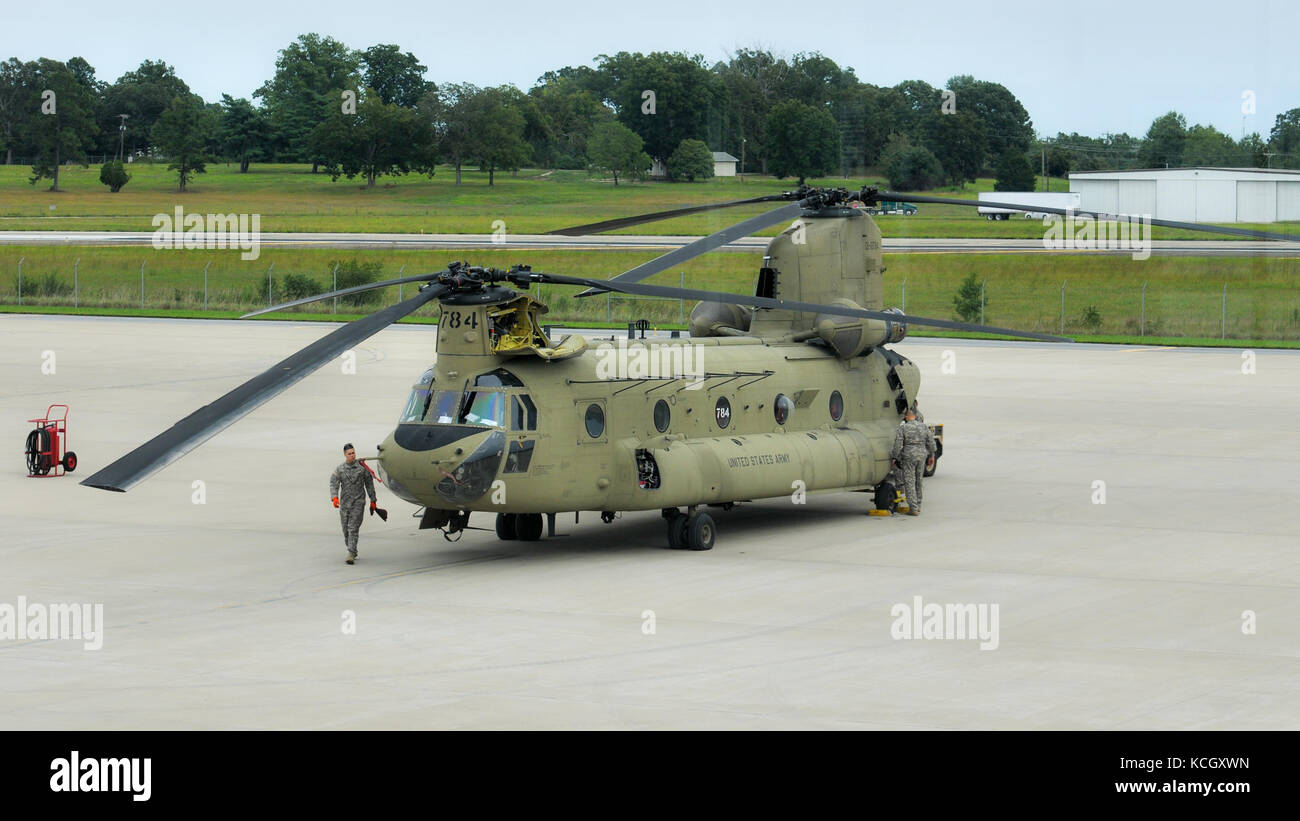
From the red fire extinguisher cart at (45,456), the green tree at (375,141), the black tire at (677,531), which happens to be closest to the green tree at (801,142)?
the red fire extinguisher cart at (45,456)

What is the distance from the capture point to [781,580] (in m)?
19.3

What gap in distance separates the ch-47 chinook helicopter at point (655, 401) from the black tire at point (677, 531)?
0.03m

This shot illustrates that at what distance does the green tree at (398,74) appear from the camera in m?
137

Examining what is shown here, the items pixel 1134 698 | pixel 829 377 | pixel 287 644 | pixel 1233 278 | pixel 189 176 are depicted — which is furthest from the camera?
pixel 189 176

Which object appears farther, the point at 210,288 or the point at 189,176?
the point at 189,176

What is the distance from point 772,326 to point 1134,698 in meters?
12.5

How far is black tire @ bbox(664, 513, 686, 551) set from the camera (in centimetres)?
2125

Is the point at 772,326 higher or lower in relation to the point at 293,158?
lower

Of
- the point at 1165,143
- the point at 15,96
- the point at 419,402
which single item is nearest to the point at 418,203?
the point at 15,96

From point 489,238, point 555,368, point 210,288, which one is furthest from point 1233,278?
point 555,368

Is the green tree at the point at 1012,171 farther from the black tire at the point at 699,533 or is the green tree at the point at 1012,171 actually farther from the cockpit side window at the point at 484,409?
the cockpit side window at the point at 484,409

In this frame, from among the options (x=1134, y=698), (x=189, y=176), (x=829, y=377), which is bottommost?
(x=1134, y=698)
